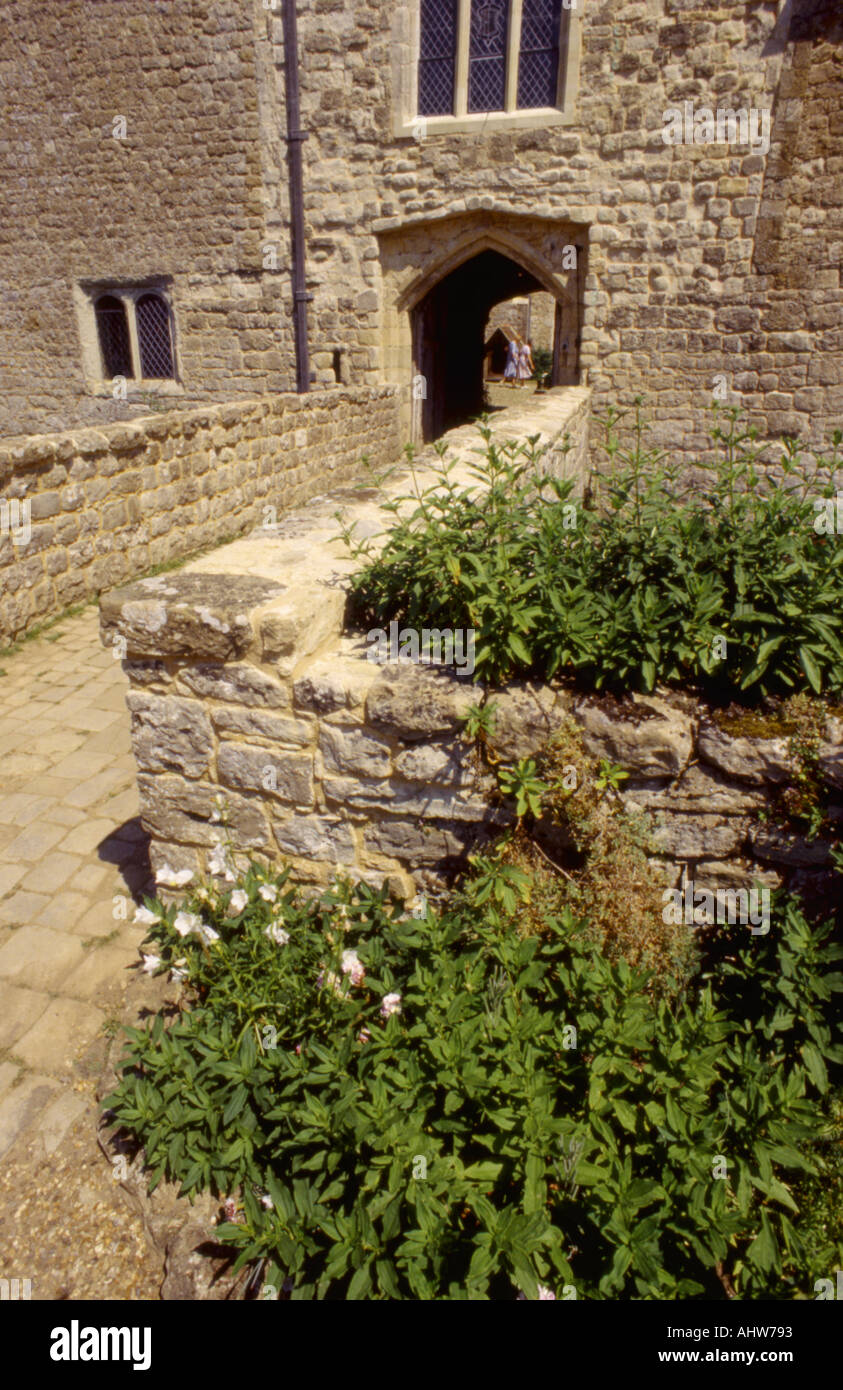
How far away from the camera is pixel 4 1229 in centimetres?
203

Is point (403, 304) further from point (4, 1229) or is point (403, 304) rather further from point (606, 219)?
point (4, 1229)

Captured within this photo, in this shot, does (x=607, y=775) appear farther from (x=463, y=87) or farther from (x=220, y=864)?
(x=463, y=87)

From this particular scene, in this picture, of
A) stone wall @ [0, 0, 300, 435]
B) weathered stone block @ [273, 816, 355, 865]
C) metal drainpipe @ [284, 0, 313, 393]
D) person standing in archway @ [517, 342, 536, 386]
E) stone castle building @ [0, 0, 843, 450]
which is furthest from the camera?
person standing in archway @ [517, 342, 536, 386]

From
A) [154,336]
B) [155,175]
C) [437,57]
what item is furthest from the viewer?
[154,336]

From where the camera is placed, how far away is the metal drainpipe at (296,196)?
9.73 m

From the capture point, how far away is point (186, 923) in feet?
7.97

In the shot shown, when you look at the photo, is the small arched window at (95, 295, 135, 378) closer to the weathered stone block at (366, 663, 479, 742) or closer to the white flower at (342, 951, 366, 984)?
the weathered stone block at (366, 663, 479, 742)

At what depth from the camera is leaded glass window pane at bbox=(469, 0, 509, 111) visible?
9227mm

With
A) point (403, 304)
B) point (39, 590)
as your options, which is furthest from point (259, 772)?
point (403, 304)

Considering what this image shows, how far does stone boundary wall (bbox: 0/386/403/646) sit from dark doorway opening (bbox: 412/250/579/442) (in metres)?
3.20

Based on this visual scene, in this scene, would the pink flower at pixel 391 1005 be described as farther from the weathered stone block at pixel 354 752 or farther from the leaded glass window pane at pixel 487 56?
the leaded glass window pane at pixel 487 56

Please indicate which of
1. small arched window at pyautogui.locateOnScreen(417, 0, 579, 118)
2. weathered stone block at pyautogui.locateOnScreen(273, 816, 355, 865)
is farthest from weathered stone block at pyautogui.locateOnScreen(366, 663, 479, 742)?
small arched window at pyautogui.locateOnScreen(417, 0, 579, 118)

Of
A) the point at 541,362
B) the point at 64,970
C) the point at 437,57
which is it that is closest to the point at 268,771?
the point at 64,970

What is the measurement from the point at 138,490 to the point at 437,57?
7252 mm
